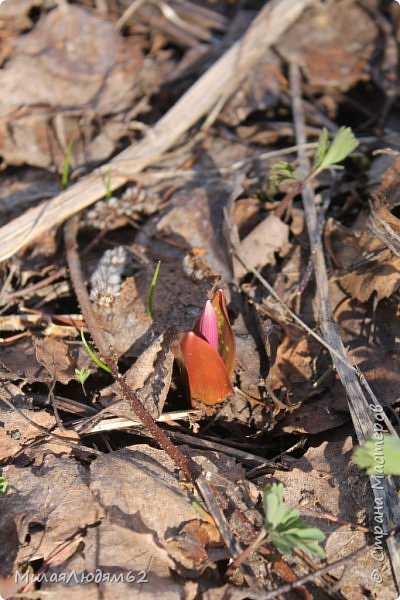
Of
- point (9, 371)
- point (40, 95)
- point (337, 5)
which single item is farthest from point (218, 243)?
point (337, 5)

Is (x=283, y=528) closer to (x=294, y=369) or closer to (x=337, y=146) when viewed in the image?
(x=294, y=369)

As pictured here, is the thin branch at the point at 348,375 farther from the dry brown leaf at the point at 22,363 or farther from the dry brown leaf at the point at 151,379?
the dry brown leaf at the point at 22,363

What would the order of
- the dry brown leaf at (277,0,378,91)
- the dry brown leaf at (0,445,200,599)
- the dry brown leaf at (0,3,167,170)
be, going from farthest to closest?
the dry brown leaf at (277,0,378,91) < the dry brown leaf at (0,3,167,170) < the dry brown leaf at (0,445,200,599)

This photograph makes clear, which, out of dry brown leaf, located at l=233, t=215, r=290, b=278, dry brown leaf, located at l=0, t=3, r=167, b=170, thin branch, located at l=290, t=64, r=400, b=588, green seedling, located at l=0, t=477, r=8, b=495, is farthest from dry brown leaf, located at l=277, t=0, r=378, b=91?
green seedling, located at l=0, t=477, r=8, b=495

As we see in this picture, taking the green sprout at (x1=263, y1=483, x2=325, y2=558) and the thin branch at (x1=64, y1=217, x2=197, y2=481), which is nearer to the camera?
the green sprout at (x1=263, y1=483, x2=325, y2=558)

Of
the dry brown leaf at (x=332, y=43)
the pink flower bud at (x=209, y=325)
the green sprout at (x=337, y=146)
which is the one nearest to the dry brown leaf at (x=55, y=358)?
the pink flower bud at (x=209, y=325)

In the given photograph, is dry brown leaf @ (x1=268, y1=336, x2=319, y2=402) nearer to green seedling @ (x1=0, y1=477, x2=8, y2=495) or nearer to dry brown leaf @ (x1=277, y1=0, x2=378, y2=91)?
green seedling @ (x1=0, y1=477, x2=8, y2=495)

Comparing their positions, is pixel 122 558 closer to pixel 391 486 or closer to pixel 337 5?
pixel 391 486

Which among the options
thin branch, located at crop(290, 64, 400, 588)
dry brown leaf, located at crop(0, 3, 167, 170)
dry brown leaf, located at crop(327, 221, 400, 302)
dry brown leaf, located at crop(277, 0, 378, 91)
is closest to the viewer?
thin branch, located at crop(290, 64, 400, 588)
